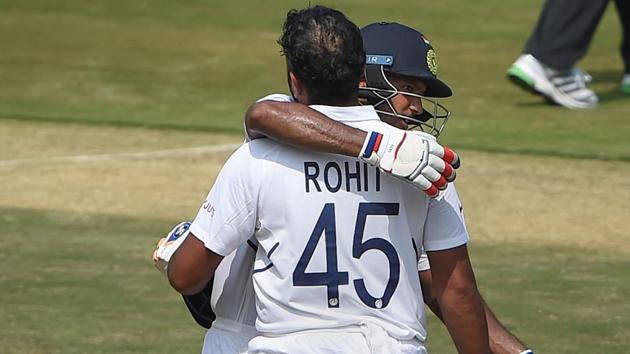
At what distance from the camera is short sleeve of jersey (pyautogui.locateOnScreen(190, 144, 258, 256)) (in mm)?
3836

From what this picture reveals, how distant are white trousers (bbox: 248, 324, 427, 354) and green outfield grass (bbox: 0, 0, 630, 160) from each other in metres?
6.49

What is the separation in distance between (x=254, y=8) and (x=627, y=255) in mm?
8885

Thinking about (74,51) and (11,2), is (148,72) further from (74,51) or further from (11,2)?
(11,2)

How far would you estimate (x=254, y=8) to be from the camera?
16.1 m

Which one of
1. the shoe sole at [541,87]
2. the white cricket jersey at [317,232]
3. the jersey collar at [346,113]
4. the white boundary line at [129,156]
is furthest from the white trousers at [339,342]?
the shoe sole at [541,87]

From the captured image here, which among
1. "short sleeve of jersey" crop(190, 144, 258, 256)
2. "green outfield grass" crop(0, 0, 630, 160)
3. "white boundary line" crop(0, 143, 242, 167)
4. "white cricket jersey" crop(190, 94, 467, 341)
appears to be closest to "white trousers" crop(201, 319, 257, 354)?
"white cricket jersey" crop(190, 94, 467, 341)

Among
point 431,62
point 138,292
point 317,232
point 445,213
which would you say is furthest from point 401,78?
point 138,292

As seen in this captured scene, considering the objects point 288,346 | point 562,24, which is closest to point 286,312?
point 288,346

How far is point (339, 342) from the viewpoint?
12.6 ft

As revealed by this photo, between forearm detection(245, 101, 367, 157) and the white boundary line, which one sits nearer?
forearm detection(245, 101, 367, 157)

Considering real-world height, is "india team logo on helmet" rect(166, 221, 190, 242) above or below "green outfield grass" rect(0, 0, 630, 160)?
above

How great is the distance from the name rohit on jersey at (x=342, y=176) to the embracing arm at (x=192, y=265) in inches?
12.7

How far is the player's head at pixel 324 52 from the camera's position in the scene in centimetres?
382

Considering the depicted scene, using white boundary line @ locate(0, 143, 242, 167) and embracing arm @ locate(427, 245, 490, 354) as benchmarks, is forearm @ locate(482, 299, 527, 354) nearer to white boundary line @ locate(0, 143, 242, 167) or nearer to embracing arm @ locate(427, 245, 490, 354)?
embracing arm @ locate(427, 245, 490, 354)
